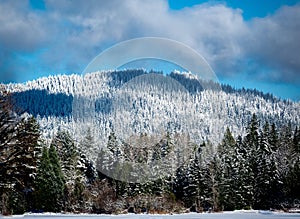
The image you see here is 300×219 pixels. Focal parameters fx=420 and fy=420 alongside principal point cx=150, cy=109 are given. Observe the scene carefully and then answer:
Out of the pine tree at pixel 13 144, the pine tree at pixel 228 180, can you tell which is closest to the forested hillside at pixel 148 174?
the pine tree at pixel 228 180

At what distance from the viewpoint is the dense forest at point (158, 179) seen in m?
42.2

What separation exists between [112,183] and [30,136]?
93.8 ft

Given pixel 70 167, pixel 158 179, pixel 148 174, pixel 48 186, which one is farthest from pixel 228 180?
pixel 48 186

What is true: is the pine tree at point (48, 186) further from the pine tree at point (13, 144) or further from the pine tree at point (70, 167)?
the pine tree at point (13, 144)

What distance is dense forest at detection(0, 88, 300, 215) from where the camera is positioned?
4219 cm

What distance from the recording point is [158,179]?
48.6 metres

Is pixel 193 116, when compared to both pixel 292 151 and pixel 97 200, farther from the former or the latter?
pixel 97 200

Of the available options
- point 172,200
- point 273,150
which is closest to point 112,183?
point 172,200

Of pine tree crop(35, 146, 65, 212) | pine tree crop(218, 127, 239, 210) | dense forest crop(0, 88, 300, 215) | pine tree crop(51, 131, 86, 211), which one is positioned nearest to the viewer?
pine tree crop(35, 146, 65, 212)

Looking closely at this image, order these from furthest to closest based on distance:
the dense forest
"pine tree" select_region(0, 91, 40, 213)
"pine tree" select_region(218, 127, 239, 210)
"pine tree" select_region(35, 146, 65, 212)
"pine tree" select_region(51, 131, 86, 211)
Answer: "pine tree" select_region(218, 127, 239, 210) → "pine tree" select_region(51, 131, 86, 211) → the dense forest → "pine tree" select_region(35, 146, 65, 212) → "pine tree" select_region(0, 91, 40, 213)

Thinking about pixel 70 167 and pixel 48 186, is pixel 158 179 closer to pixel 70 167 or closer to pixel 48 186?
pixel 70 167

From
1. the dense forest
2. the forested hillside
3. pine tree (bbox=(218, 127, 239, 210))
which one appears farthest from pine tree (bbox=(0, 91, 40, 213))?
pine tree (bbox=(218, 127, 239, 210))

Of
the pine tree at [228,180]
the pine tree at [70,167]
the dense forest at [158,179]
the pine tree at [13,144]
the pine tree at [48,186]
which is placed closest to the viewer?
the pine tree at [13,144]

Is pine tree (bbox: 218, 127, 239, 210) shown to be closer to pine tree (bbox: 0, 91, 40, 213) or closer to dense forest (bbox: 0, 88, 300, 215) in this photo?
dense forest (bbox: 0, 88, 300, 215)
